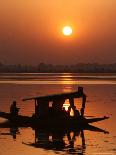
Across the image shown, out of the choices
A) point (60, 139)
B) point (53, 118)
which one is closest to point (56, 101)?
point (53, 118)

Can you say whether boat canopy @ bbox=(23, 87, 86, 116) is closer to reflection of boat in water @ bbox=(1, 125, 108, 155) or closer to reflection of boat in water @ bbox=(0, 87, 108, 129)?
reflection of boat in water @ bbox=(0, 87, 108, 129)

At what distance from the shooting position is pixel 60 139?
1203 inches

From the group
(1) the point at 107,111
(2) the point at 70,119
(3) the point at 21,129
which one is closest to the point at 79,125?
(2) the point at 70,119

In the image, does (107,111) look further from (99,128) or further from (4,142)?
(4,142)

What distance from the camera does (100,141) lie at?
29578 mm

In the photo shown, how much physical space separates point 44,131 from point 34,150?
7.32 m

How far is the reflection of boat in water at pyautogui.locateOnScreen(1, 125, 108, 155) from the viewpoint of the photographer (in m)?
27.3

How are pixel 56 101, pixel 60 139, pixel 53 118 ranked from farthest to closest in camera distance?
pixel 56 101 < pixel 53 118 < pixel 60 139

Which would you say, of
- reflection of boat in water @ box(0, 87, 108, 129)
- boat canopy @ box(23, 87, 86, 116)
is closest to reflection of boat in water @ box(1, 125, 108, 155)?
reflection of boat in water @ box(0, 87, 108, 129)

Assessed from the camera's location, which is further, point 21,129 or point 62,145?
point 21,129

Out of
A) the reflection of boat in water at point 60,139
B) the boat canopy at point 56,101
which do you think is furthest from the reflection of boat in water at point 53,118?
the reflection of boat in water at point 60,139

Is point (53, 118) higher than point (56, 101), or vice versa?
point (56, 101)

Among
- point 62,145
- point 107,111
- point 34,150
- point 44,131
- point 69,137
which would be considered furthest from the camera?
point 107,111

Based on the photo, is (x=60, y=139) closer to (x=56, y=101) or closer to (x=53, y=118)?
(x=53, y=118)
